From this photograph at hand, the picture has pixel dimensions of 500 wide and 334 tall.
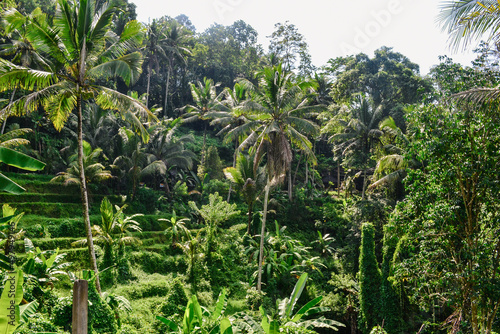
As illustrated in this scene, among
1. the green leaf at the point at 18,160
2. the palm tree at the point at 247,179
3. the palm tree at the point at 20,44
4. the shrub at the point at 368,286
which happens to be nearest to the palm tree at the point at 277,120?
the palm tree at the point at 247,179

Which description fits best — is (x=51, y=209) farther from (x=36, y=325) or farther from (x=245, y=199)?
(x=36, y=325)

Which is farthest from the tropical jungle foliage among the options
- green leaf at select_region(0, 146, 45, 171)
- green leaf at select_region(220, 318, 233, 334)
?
green leaf at select_region(220, 318, 233, 334)

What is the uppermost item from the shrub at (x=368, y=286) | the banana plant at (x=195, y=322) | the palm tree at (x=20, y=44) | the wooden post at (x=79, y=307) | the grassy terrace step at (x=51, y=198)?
the palm tree at (x=20, y=44)

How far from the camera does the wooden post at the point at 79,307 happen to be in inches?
96.1

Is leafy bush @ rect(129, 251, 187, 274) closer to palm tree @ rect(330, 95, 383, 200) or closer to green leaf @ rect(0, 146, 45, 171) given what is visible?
green leaf @ rect(0, 146, 45, 171)

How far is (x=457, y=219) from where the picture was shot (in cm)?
632

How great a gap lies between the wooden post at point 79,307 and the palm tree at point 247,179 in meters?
12.5

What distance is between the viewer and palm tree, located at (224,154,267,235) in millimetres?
15086

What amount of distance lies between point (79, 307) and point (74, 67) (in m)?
6.59

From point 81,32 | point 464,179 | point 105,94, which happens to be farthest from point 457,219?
point 81,32

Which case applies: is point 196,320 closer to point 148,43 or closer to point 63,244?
point 63,244

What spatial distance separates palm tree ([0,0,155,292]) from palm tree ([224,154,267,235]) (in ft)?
24.9

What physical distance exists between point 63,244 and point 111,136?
411 inches

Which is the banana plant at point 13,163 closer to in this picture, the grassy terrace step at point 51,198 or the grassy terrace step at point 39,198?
the grassy terrace step at point 39,198
